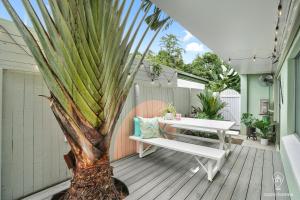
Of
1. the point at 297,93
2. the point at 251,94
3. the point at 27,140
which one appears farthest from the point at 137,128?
the point at 251,94

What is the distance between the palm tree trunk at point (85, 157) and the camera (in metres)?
0.60

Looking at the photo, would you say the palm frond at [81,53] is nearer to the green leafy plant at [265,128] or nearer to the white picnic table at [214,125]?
the white picnic table at [214,125]

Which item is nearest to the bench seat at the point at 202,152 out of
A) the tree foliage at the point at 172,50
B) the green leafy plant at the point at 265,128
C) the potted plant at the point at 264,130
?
the potted plant at the point at 264,130

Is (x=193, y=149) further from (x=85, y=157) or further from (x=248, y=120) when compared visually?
(x=248, y=120)

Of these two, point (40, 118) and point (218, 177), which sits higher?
point (40, 118)

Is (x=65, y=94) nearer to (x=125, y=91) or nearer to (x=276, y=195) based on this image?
(x=125, y=91)

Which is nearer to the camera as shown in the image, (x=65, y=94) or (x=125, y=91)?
(x=65, y=94)

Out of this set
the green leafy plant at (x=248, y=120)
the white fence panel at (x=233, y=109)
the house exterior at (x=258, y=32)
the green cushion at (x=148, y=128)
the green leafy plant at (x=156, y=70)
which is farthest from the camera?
the white fence panel at (x=233, y=109)

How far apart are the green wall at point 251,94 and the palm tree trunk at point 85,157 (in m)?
6.78

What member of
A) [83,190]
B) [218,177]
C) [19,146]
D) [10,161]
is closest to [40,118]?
[19,146]

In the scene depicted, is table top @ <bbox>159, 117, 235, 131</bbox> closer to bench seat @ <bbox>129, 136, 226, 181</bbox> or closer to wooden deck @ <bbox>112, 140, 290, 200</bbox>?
bench seat @ <bbox>129, 136, 226, 181</bbox>

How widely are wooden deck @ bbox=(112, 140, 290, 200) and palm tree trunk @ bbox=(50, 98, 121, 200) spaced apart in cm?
190

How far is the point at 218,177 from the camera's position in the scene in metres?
2.81

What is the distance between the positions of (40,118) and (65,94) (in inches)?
90.4
